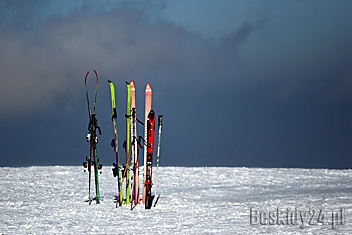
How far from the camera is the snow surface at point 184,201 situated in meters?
Result: 6.01

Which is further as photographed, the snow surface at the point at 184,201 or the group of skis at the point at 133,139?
the group of skis at the point at 133,139

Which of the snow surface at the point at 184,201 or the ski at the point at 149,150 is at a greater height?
the ski at the point at 149,150

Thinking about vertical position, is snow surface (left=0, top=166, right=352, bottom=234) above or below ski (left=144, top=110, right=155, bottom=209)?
below

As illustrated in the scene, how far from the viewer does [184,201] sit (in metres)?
8.10

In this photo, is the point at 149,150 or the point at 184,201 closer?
the point at 149,150

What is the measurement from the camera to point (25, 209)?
7.65 meters

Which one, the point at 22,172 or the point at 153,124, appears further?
the point at 22,172

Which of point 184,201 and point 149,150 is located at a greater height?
point 149,150

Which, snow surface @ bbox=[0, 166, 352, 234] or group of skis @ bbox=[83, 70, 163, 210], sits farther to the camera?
group of skis @ bbox=[83, 70, 163, 210]

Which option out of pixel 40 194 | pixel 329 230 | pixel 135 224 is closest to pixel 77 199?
pixel 40 194

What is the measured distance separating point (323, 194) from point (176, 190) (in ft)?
7.96

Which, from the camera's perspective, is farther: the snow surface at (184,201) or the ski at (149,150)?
the ski at (149,150)

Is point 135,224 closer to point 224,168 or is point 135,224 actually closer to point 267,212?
point 267,212

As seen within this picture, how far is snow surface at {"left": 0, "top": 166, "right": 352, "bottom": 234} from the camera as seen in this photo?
6008 mm
